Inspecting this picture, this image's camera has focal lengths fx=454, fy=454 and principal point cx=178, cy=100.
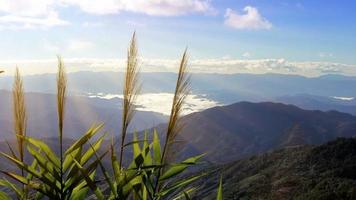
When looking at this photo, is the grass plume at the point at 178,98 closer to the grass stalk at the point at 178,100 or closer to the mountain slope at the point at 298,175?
the grass stalk at the point at 178,100

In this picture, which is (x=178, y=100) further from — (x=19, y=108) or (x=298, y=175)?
(x=298, y=175)

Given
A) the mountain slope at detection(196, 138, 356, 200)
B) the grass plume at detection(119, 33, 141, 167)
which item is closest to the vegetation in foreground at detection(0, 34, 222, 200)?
the grass plume at detection(119, 33, 141, 167)

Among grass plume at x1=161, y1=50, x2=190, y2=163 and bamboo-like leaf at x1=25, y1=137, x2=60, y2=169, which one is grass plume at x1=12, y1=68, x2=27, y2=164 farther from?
grass plume at x1=161, y1=50, x2=190, y2=163

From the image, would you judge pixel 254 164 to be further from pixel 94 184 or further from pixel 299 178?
pixel 94 184

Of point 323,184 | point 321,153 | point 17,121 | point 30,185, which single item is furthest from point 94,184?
point 321,153

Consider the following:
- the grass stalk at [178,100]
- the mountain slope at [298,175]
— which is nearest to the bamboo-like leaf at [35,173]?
the grass stalk at [178,100]

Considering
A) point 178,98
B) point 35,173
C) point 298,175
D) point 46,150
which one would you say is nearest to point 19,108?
point 46,150
